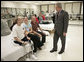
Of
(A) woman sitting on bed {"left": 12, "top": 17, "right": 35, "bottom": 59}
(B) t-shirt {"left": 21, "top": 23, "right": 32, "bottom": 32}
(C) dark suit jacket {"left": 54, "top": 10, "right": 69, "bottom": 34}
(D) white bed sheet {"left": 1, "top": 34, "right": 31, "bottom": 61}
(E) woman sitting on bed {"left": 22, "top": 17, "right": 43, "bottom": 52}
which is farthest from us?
(B) t-shirt {"left": 21, "top": 23, "right": 32, "bottom": 32}

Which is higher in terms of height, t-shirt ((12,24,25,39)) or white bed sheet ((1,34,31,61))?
t-shirt ((12,24,25,39))

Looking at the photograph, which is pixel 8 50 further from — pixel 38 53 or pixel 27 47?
pixel 38 53

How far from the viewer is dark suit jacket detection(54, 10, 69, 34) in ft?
9.23

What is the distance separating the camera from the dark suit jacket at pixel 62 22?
9.23 ft

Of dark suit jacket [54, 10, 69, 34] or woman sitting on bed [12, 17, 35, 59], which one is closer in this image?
woman sitting on bed [12, 17, 35, 59]

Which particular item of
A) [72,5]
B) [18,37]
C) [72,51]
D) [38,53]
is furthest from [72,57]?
[72,5]

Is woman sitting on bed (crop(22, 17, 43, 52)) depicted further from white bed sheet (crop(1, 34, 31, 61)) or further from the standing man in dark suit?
the standing man in dark suit

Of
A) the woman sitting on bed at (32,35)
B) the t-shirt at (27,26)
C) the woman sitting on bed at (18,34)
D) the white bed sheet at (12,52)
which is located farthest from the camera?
the t-shirt at (27,26)

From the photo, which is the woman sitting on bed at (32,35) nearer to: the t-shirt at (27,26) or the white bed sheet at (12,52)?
the t-shirt at (27,26)

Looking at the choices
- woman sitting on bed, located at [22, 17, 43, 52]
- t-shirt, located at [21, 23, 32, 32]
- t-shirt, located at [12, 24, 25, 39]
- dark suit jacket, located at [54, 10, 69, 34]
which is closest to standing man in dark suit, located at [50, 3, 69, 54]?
dark suit jacket, located at [54, 10, 69, 34]

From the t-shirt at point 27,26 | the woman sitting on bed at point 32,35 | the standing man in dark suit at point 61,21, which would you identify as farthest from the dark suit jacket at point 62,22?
the t-shirt at point 27,26

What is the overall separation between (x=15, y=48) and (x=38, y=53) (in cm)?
103

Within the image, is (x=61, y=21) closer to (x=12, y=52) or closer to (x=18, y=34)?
(x=18, y=34)

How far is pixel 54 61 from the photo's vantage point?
2.72 m
